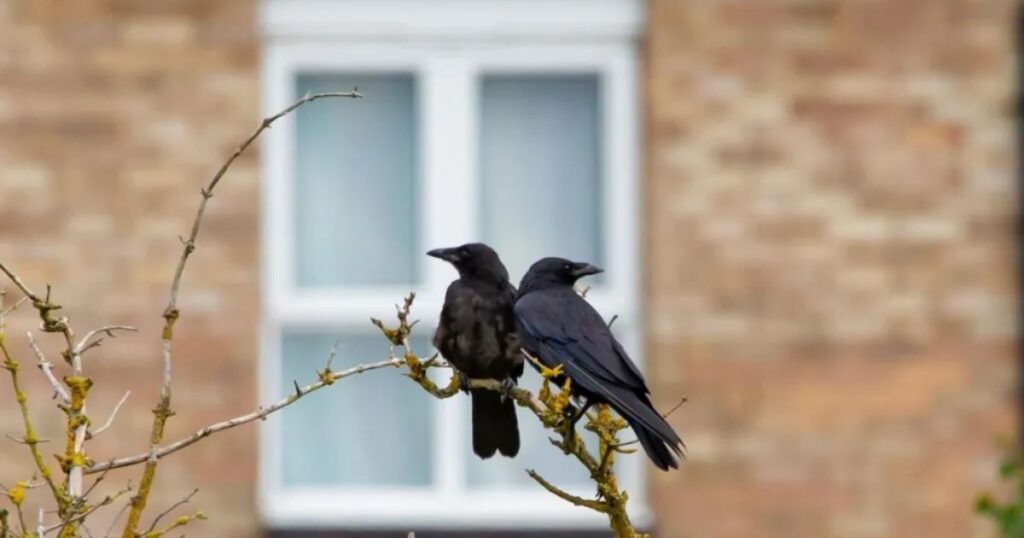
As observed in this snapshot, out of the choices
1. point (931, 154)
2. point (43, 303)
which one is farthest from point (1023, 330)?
point (43, 303)

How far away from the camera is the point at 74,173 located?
8.34 m

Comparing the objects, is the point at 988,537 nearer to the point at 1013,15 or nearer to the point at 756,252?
the point at 756,252

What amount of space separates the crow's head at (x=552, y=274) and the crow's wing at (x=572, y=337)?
8 cm

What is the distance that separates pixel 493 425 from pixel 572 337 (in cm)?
31

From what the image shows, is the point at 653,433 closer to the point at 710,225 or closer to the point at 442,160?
the point at 710,225

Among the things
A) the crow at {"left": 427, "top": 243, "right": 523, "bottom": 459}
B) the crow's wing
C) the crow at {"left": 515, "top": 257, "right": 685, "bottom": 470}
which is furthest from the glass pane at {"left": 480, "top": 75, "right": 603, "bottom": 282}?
the crow's wing

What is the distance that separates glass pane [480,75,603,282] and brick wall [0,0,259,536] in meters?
0.96

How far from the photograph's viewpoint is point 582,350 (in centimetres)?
400

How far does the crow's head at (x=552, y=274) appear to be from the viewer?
430 cm

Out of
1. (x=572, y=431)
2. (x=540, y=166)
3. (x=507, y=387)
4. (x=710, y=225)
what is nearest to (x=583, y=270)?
(x=507, y=387)

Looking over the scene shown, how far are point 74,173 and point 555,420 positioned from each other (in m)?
5.34

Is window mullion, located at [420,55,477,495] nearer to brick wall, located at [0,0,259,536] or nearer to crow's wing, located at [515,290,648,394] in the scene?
brick wall, located at [0,0,259,536]

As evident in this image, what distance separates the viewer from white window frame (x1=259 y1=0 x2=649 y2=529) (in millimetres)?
8453

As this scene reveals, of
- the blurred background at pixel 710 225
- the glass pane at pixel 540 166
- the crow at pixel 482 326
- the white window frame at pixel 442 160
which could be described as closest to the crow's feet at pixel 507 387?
the crow at pixel 482 326
